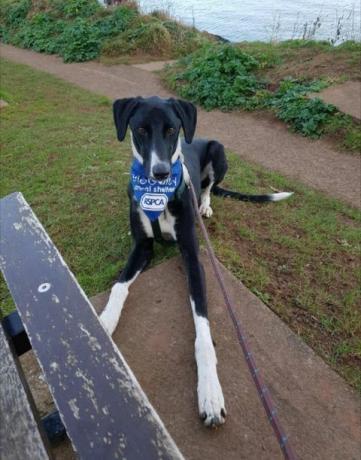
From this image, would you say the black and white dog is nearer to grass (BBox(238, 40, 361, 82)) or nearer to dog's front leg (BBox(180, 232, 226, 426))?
dog's front leg (BBox(180, 232, 226, 426))

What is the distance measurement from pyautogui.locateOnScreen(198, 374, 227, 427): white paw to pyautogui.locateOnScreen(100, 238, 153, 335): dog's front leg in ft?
2.09

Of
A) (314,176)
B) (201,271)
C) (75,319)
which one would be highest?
(75,319)

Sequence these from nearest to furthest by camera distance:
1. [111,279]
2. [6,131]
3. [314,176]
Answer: [111,279]
[314,176]
[6,131]

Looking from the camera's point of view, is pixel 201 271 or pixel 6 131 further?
pixel 6 131

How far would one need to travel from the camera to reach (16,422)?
96 cm

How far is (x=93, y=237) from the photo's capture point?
340cm

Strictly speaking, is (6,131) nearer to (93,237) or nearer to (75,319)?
(93,237)

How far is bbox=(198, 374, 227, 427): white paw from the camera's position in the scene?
1.85m

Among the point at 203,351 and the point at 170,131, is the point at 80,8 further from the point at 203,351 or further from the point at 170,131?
the point at 203,351

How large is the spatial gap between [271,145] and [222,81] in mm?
2466

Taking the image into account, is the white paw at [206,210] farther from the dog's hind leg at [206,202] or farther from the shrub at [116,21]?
the shrub at [116,21]

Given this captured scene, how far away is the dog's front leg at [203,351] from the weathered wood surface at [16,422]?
1051 millimetres

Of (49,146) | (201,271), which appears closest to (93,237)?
(201,271)

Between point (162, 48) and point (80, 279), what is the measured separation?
10.2 m
